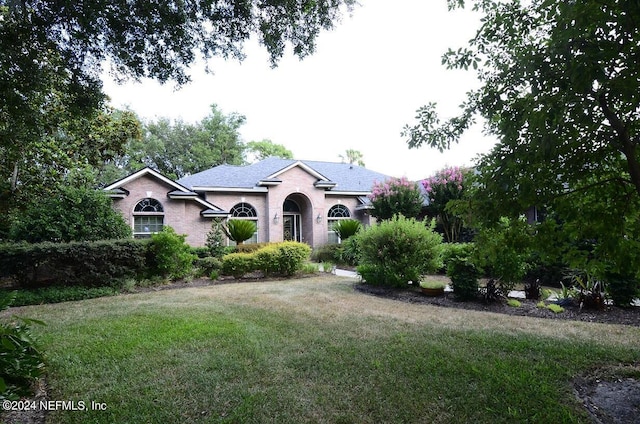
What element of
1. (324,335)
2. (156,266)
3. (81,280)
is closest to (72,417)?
(324,335)

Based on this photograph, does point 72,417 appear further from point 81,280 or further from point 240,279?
point 240,279

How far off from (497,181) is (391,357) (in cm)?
277

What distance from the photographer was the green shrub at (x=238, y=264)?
12.2 m

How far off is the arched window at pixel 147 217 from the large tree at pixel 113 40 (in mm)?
11645

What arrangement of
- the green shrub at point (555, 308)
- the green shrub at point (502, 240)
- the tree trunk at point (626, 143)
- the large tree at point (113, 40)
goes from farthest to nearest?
the green shrub at point (555, 308)
the large tree at point (113, 40)
the green shrub at point (502, 240)
the tree trunk at point (626, 143)

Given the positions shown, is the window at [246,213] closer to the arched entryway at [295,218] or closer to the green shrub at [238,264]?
the arched entryway at [295,218]

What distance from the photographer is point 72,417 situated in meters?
2.99

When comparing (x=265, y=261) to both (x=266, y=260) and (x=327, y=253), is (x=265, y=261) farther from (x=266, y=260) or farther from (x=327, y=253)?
(x=327, y=253)

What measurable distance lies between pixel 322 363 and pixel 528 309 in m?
5.02

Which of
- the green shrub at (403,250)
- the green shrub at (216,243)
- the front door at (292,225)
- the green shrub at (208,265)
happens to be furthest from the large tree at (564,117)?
the front door at (292,225)

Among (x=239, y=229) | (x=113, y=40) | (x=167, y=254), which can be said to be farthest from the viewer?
(x=239, y=229)

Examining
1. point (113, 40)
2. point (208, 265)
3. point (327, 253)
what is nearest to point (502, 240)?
point (113, 40)

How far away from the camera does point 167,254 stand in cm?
1095

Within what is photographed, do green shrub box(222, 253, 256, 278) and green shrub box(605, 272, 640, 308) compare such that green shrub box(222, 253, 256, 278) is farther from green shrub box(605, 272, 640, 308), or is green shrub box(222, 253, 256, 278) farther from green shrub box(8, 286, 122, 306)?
green shrub box(605, 272, 640, 308)
